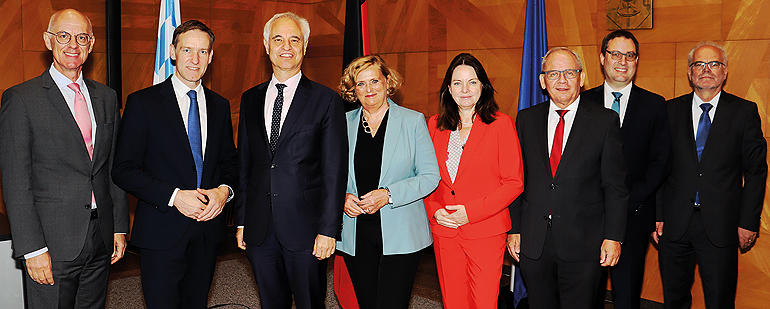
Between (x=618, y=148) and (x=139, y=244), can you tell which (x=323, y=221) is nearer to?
(x=139, y=244)

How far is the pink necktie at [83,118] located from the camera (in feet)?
9.25

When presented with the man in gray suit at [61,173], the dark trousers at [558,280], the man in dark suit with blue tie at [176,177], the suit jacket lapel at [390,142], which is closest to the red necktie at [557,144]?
the dark trousers at [558,280]

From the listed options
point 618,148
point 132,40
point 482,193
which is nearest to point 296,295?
point 482,193

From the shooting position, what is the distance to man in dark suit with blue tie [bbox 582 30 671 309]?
3465 millimetres

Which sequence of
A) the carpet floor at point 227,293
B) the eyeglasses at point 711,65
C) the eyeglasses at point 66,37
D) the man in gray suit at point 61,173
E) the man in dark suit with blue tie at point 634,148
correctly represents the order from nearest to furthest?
the man in gray suit at point 61,173
the eyeglasses at point 66,37
the man in dark suit with blue tie at point 634,148
the eyeglasses at point 711,65
the carpet floor at point 227,293

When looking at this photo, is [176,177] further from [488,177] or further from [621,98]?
[621,98]

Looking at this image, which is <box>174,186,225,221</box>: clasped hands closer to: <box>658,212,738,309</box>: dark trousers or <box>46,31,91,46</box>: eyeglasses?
<box>46,31,91,46</box>: eyeglasses

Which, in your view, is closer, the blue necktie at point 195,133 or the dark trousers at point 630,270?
the blue necktie at point 195,133

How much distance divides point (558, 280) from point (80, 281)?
2512 mm

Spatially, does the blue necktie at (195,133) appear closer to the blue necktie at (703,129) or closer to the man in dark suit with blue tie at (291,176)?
the man in dark suit with blue tie at (291,176)

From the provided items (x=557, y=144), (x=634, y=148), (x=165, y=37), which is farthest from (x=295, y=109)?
(x=165, y=37)

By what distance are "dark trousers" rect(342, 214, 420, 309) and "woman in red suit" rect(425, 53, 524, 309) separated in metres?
0.25

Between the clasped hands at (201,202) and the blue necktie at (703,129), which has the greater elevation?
the blue necktie at (703,129)

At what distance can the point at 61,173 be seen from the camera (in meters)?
2.73
